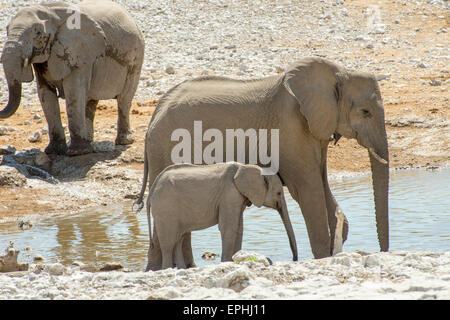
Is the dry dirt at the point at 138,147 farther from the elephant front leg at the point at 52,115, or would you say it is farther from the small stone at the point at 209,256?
→ the small stone at the point at 209,256

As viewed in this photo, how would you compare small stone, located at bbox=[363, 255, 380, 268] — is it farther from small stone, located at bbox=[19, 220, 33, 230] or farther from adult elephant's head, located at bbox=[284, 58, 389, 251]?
small stone, located at bbox=[19, 220, 33, 230]

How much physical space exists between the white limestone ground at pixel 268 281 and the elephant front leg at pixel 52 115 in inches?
267

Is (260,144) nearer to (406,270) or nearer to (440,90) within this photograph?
(406,270)

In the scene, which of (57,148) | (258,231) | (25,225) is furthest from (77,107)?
(258,231)

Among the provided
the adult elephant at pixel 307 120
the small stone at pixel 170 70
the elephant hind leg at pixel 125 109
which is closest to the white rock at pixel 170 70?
the small stone at pixel 170 70

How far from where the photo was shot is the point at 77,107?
13.3m

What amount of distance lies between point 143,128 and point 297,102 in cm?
750

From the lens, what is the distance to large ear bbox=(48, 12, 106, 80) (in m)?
13.1

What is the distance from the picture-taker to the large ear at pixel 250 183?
7.87 metres

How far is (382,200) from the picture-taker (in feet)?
28.6

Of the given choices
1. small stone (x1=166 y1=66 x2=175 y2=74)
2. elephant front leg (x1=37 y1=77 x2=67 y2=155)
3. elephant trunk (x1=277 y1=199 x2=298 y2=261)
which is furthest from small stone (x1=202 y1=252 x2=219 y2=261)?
small stone (x1=166 y1=66 x2=175 y2=74)

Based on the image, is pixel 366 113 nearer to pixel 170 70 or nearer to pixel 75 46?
pixel 75 46

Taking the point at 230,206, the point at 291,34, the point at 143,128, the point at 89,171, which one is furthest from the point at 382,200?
the point at 291,34

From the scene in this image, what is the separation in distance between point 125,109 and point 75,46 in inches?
73.9
